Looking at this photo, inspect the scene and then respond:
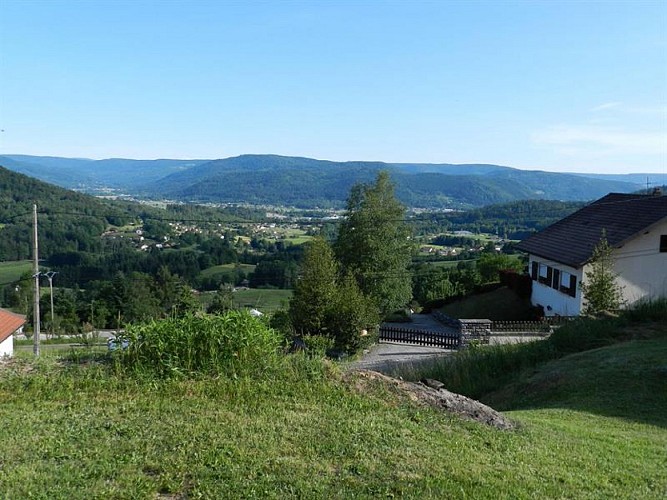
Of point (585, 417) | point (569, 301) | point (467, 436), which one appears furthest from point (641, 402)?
point (569, 301)

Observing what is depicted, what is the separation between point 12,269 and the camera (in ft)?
227

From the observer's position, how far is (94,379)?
6414 millimetres

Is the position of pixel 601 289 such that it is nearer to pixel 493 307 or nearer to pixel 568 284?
pixel 568 284

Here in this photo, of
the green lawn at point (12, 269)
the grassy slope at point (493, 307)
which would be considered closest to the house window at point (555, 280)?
the grassy slope at point (493, 307)

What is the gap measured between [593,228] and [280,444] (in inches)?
1029

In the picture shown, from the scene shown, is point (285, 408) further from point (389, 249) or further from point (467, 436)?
point (389, 249)

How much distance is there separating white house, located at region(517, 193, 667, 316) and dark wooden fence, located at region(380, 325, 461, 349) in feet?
19.1

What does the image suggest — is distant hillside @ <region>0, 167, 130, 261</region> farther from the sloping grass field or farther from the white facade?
the sloping grass field

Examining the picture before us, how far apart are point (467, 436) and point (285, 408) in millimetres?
1916

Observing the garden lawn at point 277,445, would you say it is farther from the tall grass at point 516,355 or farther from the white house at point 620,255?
the white house at point 620,255

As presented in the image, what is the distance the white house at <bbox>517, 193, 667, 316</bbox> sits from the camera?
966 inches

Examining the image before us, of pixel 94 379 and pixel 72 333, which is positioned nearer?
pixel 94 379

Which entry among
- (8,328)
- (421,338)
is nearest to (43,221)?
(8,328)

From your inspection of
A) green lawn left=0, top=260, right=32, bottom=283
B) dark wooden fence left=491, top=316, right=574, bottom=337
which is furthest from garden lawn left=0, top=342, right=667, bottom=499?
green lawn left=0, top=260, right=32, bottom=283
